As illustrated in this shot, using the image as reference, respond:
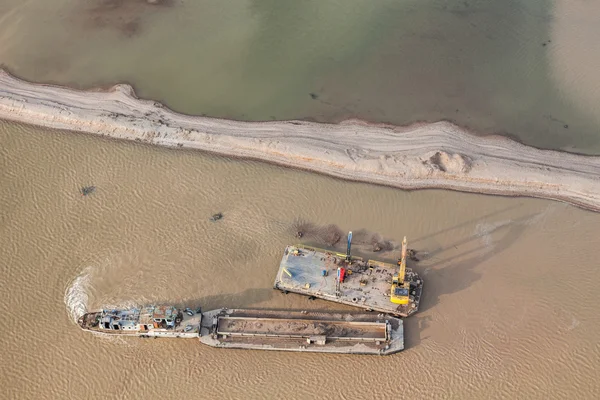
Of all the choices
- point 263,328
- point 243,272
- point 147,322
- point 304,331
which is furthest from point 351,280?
point 147,322

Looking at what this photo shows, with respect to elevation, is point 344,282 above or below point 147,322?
above

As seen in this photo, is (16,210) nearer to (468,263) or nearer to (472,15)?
(468,263)

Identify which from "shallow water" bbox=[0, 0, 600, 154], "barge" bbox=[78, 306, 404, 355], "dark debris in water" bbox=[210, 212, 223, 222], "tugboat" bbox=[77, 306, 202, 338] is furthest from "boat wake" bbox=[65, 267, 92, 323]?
"shallow water" bbox=[0, 0, 600, 154]

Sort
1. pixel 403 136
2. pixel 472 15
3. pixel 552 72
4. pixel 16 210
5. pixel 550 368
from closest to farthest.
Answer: pixel 550 368 < pixel 16 210 < pixel 403 136 < pixel 552 72 < pixel 472 15

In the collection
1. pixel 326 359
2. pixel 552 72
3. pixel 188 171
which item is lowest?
pixel 326 359

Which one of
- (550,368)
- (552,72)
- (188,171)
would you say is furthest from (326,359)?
(552,72)

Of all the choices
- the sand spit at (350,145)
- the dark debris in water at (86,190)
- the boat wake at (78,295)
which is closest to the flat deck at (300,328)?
the boat wake at (78,295)

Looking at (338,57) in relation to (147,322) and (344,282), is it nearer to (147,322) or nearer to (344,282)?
(344,282)

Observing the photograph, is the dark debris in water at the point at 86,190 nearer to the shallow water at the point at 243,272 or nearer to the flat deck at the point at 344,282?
the shallow water at the point at 243,272
